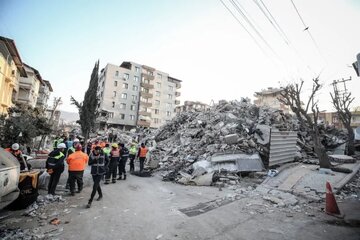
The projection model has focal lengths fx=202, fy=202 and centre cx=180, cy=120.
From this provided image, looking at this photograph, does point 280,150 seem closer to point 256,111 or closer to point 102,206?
point 256,111

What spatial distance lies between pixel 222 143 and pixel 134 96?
137ft

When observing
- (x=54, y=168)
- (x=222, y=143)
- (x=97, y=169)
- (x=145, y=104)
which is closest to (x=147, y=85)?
(x=145, y=104)

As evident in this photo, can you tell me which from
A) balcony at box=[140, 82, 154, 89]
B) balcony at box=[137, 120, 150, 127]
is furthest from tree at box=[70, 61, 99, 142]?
balcony at box=[140, 82, 154, 89]

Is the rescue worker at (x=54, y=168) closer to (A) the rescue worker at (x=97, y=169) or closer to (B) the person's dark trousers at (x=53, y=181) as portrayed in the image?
(B) the person's dark trousers at (x=53, y=181)

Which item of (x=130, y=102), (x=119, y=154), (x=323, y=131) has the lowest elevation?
(x=119, y=154)

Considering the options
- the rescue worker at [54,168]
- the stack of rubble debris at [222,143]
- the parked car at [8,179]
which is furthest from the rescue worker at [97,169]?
the stack of rubble debris at [222,143]

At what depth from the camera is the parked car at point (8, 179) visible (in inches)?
151

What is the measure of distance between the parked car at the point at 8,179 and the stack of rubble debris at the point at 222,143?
6.30 m

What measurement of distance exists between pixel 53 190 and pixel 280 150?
11.3m

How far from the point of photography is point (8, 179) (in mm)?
4055

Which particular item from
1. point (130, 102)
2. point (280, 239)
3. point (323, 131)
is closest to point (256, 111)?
point (323, 131)

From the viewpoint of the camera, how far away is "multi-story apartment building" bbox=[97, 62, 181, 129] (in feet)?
150

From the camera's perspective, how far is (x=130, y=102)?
49.6 meters

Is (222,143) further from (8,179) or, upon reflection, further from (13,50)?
(13,50)
